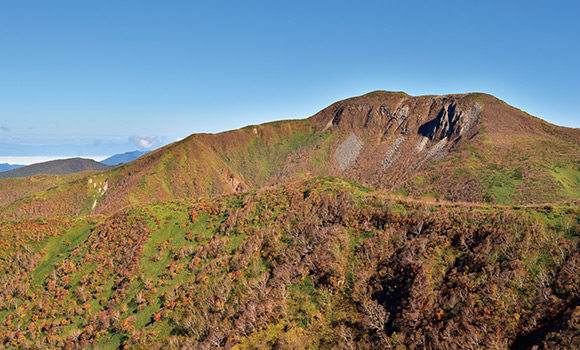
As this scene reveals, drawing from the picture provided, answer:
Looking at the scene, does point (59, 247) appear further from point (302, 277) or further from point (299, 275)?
point (302, 277)

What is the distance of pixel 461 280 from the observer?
45875 mm

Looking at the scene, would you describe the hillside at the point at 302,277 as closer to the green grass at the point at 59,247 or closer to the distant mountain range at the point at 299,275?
the distant mountain range at the point at 299,275

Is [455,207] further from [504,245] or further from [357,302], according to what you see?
[357,302]

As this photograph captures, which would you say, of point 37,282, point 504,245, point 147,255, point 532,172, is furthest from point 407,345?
point 532,172

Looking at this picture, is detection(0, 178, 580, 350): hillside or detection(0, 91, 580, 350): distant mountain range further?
detection(0, 91, 580, 350): distant mountain range

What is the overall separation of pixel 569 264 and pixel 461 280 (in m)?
14.3

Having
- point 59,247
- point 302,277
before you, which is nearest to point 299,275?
point 302,277

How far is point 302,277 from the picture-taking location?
62125 millimetres

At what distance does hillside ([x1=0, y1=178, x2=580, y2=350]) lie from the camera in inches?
1618

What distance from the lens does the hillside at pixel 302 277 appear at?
41.1 meters

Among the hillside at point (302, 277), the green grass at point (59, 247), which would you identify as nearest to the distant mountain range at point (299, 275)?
the hillside at point (302, 277)

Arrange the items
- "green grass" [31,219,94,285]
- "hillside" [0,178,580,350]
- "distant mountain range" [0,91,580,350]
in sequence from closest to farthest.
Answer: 1. "hillside" [0,178,580,350]
2. "distant mountain range" [0,91,580,350]
3. "green grass" [31,219,94,285]

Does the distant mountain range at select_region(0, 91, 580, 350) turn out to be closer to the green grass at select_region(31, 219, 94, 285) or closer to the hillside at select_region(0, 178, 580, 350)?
the hillside at select_region(0, 178, 580, 350)

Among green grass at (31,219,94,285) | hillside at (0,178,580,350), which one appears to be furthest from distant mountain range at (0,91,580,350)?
green grass at (31,219,94,285)
